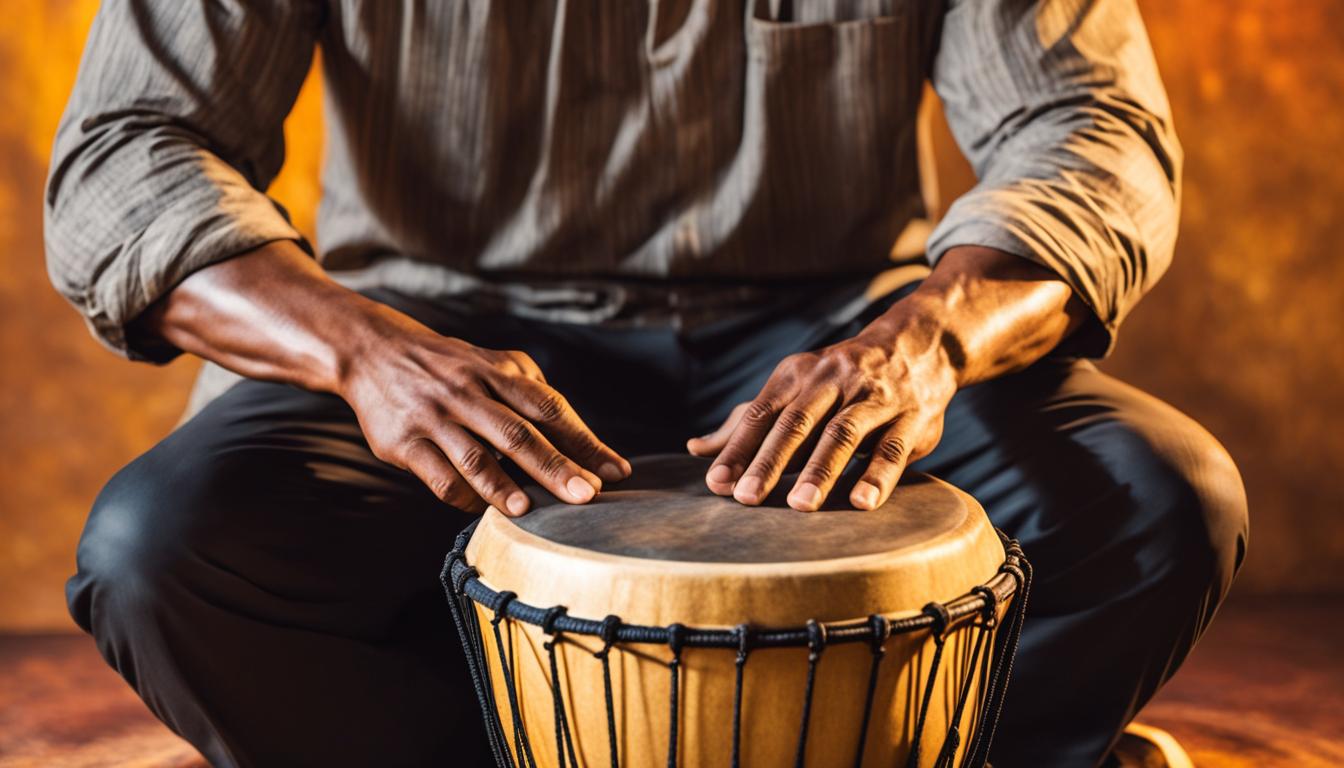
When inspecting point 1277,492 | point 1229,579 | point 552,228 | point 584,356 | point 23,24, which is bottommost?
point 1277,492

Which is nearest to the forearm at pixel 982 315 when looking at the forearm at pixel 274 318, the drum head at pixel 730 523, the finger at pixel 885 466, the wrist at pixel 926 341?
the wrist at pixel 926 341

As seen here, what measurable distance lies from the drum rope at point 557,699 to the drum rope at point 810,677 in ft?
0.62

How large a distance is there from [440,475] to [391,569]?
26 cm

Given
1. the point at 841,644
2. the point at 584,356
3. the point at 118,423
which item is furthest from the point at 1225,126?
the point at 118,423

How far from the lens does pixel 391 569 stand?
1415 millimetres

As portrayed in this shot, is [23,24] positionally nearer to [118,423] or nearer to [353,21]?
[118,423]

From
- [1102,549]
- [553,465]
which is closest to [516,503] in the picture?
[553,465]

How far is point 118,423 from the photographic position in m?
2.39

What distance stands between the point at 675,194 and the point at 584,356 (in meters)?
0.24

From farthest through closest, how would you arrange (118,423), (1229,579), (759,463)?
(118,423)
(1229,579)
(759,463)

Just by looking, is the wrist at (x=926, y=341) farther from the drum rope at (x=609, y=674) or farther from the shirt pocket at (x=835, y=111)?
the drum rope at (x=609, y=674)

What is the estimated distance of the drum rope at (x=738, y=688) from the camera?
0.96 m

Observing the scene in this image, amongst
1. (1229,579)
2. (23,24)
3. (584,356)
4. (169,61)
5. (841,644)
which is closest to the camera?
(841,644)

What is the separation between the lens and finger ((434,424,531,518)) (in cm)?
111
